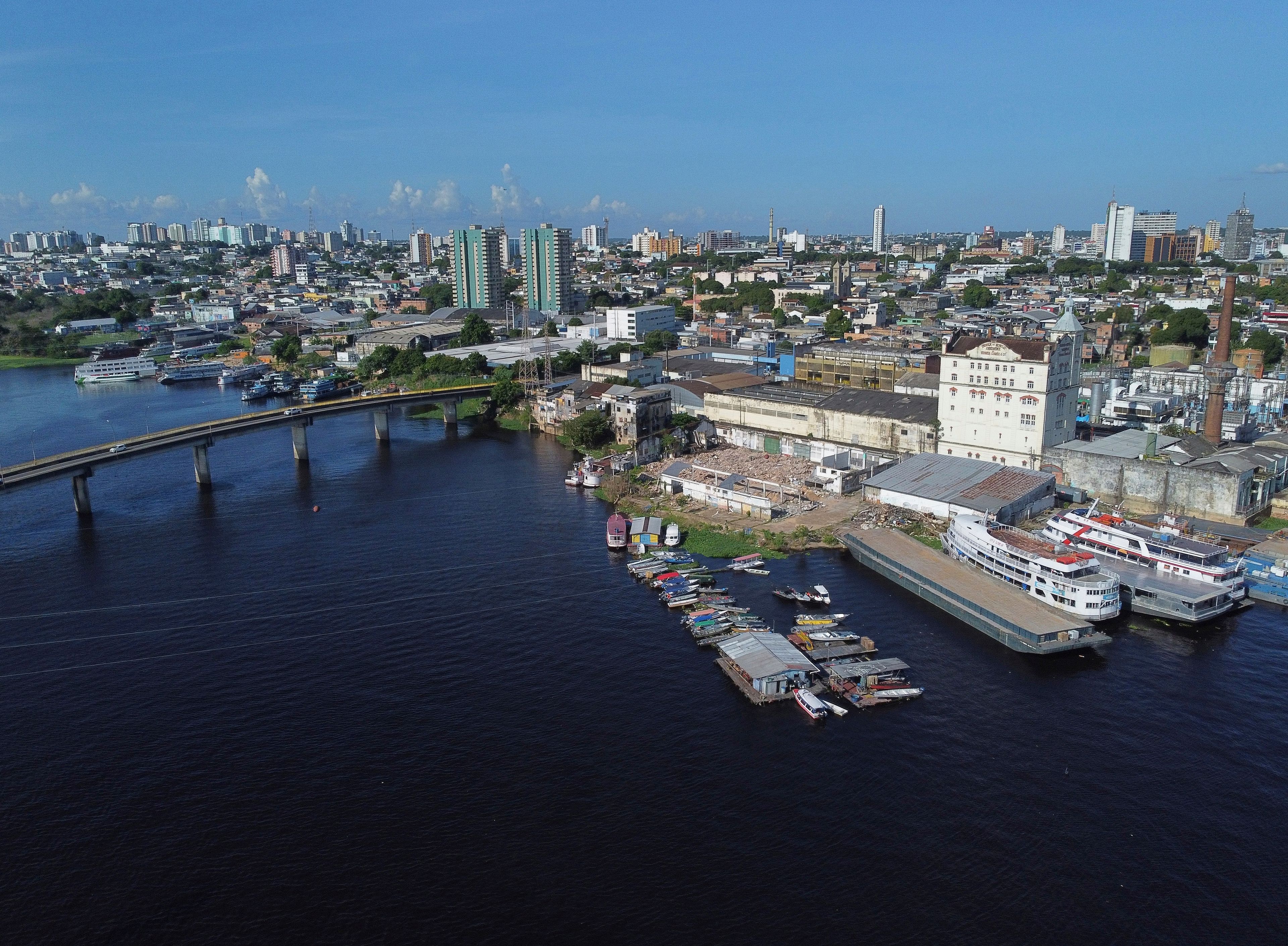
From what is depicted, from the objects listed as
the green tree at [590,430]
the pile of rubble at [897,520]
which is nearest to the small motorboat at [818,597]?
the pile of rubble at [897,520]

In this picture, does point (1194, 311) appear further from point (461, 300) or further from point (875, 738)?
point (461, 300)

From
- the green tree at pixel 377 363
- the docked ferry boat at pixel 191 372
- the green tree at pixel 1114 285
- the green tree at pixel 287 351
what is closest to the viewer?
the green tree at pixel 377 363

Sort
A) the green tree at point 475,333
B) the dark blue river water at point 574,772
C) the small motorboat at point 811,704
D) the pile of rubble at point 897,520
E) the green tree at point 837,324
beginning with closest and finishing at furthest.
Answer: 1. the dark blue river water at point 574,772
2. the small motorboat at point 811,704
3. the pile of rubble at point 897,520
4. the green tree at point 475,333
5. the green tree at point 837,324

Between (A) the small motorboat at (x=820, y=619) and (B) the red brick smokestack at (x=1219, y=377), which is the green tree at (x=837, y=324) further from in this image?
(A) the small motorboat at (x=820, y=619)

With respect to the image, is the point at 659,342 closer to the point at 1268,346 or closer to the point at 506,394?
the point at 506,394

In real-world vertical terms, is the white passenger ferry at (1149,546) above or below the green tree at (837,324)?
below

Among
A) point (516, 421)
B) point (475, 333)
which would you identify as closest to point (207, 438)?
point (516, 421)

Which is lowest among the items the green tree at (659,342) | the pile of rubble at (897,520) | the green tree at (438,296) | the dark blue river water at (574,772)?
the dark blue river water at (574,772)

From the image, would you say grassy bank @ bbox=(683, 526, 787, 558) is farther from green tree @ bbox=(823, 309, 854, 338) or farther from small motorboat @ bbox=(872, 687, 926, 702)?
green tree @ bbox=(823, 309, 854, 338)
